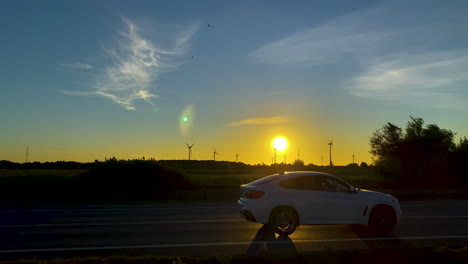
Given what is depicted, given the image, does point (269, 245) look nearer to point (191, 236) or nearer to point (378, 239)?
point (191, 236)

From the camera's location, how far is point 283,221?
11969mm

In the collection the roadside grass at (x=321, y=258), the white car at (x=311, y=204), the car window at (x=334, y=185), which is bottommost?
the roadside grass at (x=321, y=258)

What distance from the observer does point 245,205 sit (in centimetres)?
1236

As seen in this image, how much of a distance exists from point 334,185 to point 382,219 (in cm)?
156

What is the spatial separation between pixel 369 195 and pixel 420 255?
4316 mm

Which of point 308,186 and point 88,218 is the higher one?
point 308,186

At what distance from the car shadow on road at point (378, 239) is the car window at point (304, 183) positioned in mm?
1651

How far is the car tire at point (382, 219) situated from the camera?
1239 cm

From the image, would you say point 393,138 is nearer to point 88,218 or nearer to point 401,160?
point 401,160

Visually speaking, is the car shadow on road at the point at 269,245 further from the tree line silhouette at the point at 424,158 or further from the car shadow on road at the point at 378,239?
the tree line silhouette at the point at 424,158

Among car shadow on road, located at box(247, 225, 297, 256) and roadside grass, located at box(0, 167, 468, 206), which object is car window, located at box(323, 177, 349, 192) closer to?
car shadow on road, located at box(247, 225, 297, 256)

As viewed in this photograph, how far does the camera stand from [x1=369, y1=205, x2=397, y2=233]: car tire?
12.4 metres

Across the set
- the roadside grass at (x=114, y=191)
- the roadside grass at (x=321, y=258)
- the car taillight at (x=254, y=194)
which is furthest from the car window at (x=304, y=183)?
the roadside grass at (x=114, y=191)

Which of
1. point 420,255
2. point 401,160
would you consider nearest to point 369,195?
point 420,255
